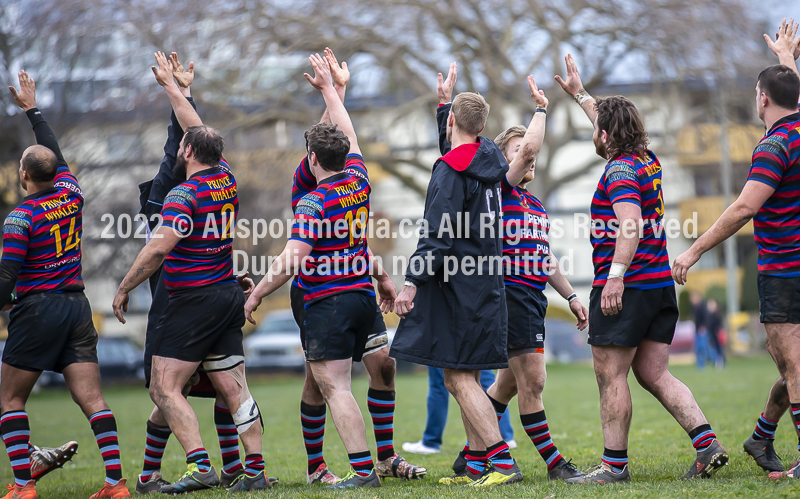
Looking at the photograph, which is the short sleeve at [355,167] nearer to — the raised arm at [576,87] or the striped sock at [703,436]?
the raised arm at [576,87]

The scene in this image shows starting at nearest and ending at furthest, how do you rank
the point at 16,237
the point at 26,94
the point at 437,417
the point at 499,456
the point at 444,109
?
the point at 499,456
the point at 16,237
the point at 444,109
the point at 26,94
the point at 437,417

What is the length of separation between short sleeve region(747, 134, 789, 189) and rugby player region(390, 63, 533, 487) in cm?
142

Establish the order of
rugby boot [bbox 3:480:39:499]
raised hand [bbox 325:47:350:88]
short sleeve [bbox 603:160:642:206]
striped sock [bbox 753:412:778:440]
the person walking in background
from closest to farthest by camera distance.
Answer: short sleeve [bbox 603:160:642:206], rugby boot [bbox 3:480:39:499], striped sock [bbox 753:412:778:440], raised hand [bbox 325:47:350:88], the person walking in background

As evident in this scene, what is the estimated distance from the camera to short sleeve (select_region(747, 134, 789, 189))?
4.59 meters

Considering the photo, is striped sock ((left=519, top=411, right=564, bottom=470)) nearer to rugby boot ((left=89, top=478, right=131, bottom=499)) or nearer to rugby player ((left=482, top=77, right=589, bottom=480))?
rugby player ((left=482, top=77, right=589, bottom=480))

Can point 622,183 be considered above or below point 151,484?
above

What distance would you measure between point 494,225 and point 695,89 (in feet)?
46.7

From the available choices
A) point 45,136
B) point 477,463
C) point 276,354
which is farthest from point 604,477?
point 276,354

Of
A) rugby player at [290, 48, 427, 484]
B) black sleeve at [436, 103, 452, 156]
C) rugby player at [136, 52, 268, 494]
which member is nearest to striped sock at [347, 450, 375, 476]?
rugby player at [290, 48, 427, 484]

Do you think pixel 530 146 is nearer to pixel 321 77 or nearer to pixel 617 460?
pixel 321 77

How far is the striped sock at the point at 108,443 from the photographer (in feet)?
16.8

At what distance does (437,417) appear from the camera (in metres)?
7.20


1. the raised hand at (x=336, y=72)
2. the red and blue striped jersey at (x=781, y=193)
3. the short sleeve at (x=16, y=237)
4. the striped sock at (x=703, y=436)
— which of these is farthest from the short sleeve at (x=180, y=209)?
the red and blue striped jersey at (x=781, y=193)

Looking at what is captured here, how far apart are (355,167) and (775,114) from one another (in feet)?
8.92
